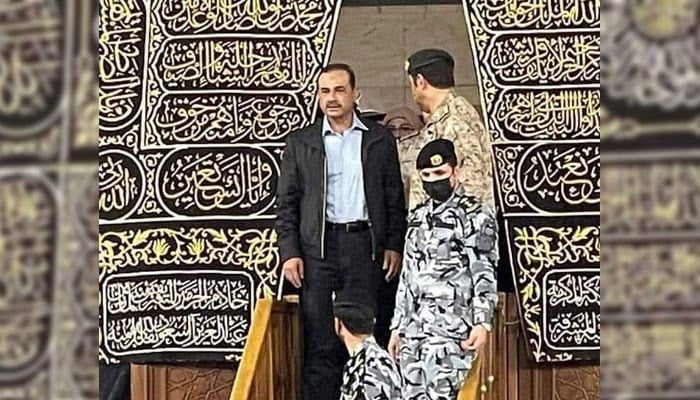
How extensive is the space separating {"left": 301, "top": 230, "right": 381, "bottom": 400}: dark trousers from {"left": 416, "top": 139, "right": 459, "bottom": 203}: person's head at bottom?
0.71 metres

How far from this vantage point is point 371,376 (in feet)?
18.1

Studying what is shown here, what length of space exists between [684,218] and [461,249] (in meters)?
3.46

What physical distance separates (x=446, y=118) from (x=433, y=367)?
104cm

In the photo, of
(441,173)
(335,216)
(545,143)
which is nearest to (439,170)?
(441,173)

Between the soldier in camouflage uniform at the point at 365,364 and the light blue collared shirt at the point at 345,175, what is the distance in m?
0.67

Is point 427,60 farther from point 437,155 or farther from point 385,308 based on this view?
point 385,308

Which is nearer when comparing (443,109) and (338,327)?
(338,327)

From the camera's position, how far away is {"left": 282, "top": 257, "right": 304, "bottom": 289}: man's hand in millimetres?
6375

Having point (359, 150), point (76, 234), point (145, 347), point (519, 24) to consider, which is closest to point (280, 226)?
point (359, 150)

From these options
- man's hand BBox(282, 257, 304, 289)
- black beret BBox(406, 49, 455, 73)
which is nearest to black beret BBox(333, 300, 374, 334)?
man's hand BBox(282, 257, 304, 289)

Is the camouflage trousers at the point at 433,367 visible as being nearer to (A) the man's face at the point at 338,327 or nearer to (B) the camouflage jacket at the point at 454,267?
(B) the camouflage jacket at the point at 454,267

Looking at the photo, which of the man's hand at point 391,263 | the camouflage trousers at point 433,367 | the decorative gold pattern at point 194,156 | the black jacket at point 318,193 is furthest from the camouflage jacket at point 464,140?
the decorative gold pattern at point 194,156

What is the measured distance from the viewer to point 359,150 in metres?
6.30

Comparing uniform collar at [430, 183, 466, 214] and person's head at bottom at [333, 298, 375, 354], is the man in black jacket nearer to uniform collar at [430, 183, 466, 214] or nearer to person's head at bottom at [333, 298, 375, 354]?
person's head at bottom at [333, 298, 375, 354]
